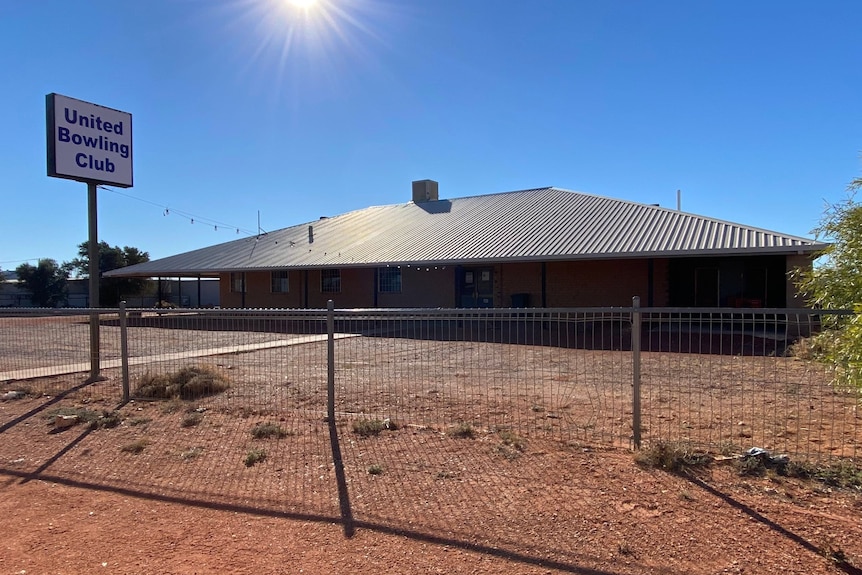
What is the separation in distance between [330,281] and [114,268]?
108 feet

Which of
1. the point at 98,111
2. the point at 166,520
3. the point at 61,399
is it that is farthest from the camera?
the point at 98,111

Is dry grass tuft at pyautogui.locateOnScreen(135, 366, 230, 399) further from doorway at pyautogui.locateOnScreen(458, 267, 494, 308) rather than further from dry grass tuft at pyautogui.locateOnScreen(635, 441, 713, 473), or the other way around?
doorway at pyautogui.locateOnScreen(458, 267, 494, 308)

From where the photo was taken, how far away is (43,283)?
53000 millimetres

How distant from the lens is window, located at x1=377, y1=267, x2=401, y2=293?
2633cm

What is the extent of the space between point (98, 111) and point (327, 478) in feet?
30.5

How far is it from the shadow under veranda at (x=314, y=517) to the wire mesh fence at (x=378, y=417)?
0.27 feet

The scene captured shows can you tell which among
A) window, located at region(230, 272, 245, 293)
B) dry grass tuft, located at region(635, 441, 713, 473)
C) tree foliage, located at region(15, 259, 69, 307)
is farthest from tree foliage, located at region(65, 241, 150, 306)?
dry grass tuft, located at region(635, 441, 713, 473)

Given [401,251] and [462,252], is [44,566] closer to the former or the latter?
[462,252]

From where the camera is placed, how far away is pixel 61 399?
870 cm

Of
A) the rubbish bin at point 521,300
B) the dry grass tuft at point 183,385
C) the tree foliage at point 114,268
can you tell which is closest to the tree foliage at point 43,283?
the tree foliage at point 114,268

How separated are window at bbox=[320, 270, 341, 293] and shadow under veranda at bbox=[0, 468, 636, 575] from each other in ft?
73.5

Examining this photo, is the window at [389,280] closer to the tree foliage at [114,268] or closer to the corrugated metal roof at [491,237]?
the corrugated metal roof at [491,237]

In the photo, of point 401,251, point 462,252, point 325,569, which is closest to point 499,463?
point 325,569

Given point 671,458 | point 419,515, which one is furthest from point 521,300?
point 419,515
